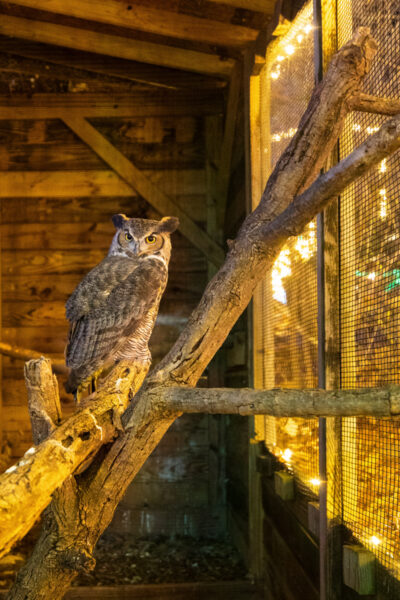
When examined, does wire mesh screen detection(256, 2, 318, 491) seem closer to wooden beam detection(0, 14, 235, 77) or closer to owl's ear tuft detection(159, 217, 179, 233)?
owl's ear tuft detection(159, 217, 179, 233)

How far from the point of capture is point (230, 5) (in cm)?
297

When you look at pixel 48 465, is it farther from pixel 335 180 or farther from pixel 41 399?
pixel 335 180

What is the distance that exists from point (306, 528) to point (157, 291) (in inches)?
45.9

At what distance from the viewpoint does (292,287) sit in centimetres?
259

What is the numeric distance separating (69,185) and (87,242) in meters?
0.47

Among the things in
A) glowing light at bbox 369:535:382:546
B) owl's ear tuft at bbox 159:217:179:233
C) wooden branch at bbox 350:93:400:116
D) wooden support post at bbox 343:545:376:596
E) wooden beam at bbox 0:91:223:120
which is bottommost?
wooden support post at bbox 343:545:376:596

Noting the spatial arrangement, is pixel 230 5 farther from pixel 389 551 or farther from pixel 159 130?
pixel 389 551

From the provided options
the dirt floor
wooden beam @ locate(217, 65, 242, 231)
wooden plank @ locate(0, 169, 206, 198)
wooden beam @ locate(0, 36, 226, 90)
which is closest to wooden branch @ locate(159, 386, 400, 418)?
the dirt floor

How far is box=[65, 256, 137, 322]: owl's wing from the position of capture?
8.19 feet

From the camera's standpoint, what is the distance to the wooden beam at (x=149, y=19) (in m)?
3.20

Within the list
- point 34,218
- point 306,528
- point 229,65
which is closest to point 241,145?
point 229,65

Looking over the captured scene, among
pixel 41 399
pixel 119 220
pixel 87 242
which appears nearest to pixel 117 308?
pixel 119 220

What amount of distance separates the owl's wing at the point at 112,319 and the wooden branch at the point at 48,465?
0.73 m

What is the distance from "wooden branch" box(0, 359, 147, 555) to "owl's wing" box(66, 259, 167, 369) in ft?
2.39
